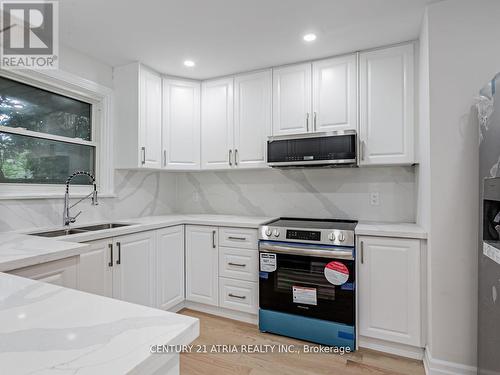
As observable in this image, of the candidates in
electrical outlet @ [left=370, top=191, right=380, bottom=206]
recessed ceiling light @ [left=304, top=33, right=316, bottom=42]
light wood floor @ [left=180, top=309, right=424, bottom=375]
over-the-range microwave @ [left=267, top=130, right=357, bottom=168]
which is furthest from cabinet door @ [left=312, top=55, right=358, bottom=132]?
light wood floor @ [left=180, top=309, right=424, bottom=375]

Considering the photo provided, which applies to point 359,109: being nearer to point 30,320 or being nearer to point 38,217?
point 30,320

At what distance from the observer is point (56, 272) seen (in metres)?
1.37

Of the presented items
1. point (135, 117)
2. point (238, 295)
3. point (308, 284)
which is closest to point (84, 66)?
point (135, 117)

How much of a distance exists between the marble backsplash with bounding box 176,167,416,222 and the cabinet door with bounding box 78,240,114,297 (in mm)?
1456

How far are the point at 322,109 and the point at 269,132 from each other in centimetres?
54

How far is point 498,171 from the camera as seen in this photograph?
1.33 m

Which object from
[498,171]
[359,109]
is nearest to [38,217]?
[359,109]

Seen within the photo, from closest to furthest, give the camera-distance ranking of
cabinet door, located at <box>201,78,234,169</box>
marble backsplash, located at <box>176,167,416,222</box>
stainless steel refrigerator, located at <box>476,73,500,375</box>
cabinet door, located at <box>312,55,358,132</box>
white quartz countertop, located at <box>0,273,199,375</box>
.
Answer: white quartz countertop, located at <box>0,273,199,375</box> < stainless steel refrigerator, located at <box>476,73,500,375</box> < cabinet door, located at <box>312,55,358,132</box> < marble backsplash, located at <box>176,167,416,222</box> < cabinet door, located at <box>201,78,234,169</box>

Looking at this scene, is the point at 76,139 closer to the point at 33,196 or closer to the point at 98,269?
the point at 33,196

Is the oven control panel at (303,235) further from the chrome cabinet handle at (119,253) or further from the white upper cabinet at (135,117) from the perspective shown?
the white upper cabinet at (135,117)

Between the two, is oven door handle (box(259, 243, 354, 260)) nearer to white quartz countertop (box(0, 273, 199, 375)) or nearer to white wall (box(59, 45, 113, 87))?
white quartz countertop (box(0, 273, 199, 375))

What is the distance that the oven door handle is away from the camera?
2068 mm

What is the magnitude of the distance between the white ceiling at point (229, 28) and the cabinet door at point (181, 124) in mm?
368

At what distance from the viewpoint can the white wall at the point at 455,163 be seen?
65.7 inches
